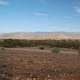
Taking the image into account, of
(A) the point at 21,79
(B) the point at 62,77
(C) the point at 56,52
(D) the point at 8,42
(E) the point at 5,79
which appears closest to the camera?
(E) the point at 5,79

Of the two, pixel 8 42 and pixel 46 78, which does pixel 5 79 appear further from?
pixel 8 42

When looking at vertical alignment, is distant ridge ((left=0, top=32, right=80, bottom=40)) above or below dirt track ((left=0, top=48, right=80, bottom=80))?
above

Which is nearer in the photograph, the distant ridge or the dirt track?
the dirt track

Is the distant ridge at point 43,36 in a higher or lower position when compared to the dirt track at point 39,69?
higher

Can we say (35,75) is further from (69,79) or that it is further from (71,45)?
(71,45)

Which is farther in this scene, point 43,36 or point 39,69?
point 43,36

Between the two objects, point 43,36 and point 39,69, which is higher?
point 43,36

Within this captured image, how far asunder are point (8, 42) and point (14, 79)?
202 feet

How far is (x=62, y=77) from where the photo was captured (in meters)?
25.1

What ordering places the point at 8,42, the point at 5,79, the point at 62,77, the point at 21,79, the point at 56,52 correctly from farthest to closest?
the point at 8,42
the point at 56,52
the point at 62,77
the point at 21,79
the point at 5,79

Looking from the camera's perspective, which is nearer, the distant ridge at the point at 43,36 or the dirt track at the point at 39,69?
the dirt track at the point at 39,69

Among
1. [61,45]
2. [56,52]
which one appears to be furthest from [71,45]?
[56,52]

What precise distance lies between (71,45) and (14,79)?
210 ft

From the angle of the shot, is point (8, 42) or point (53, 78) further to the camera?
point (8, 42)
